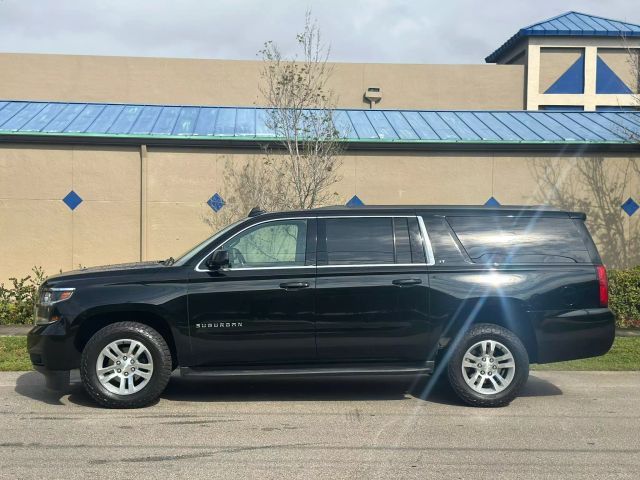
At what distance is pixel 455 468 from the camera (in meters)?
A: 5.05

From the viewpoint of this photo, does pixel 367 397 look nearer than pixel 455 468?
No

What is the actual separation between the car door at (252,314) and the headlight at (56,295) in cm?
121

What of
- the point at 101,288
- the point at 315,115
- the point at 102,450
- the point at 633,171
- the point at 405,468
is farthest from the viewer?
the point at 633,171

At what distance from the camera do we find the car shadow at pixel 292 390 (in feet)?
24.0

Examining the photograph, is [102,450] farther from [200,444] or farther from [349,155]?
[349,155]

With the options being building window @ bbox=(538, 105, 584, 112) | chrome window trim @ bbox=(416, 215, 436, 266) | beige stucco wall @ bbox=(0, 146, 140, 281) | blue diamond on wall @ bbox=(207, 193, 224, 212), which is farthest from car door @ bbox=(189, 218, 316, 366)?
building window @ bbox=(538, 105, 584, 112)

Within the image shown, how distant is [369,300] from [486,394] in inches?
60.7

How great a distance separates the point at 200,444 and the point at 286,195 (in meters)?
8.83

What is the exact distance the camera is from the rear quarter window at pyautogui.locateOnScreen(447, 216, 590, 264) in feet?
23.2

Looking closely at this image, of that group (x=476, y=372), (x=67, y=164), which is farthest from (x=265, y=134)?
(x=476, y=372)

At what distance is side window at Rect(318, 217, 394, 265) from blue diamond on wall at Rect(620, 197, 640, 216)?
9680mm

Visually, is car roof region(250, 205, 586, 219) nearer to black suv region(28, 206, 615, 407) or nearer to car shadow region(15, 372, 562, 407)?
black suv region(28, 206, 615, 407)

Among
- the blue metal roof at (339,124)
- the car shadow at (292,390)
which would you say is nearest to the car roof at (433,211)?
the car shadow at (292,390)

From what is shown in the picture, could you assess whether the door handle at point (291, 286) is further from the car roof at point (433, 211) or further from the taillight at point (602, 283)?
the taillight at point (602, 283)
